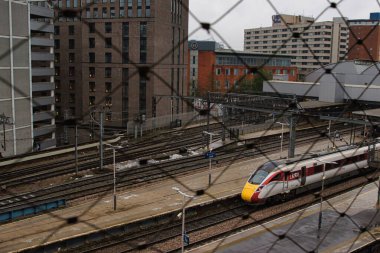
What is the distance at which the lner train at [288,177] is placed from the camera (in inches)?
166

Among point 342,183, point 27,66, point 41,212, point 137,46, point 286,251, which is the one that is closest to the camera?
point 286,251

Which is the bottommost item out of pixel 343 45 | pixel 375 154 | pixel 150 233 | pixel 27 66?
pixel 150 233

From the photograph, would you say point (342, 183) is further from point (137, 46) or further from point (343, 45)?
point (343, 45)

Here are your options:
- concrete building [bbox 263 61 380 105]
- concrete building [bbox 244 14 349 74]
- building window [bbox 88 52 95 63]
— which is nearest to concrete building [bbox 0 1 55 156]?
building window [bbox 88 52 95 63]

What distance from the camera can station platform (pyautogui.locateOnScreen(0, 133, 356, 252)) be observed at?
11.5 ft

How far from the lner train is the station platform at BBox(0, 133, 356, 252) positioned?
1.18 feet

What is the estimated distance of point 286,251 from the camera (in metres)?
3.09

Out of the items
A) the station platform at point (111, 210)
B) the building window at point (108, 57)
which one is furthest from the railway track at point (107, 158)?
the building window at point (108, 57)

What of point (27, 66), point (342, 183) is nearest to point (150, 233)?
point (342, 183)

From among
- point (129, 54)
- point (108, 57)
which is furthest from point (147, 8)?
point (108, 57)

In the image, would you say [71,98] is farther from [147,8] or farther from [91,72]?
[147,8]

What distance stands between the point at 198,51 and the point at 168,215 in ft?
32.4

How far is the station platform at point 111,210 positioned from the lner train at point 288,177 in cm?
36

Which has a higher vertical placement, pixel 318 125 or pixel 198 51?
pixel 198 51
